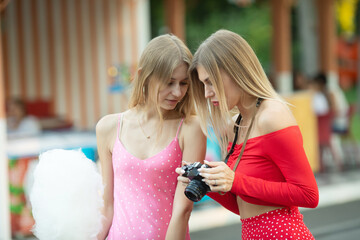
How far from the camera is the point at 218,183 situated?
1.88 m

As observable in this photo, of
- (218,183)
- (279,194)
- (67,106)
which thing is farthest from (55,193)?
(67,106)

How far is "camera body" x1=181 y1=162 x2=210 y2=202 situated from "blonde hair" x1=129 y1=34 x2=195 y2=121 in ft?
1.20

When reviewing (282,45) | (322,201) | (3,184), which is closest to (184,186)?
(3,184)

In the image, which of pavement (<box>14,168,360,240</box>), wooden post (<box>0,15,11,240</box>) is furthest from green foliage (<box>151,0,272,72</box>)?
wooden post (<box>0,15,11,240</box>)

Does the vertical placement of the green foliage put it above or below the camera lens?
above

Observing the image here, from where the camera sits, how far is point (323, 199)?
7.44m

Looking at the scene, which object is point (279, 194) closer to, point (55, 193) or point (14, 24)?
point (55, 193)

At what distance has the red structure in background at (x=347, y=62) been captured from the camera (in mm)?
26641

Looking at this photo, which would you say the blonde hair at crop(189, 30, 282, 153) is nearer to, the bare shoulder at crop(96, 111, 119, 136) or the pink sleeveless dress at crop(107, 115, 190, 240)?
the pink sleeveless dress at crop(107, 115, 190, 240)

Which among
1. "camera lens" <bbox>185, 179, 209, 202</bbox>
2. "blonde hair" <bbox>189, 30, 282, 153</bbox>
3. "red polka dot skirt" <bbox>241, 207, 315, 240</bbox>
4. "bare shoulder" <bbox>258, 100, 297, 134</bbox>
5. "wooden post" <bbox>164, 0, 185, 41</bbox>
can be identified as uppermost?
"wooden post" <bbox>164, 0, 185, 41</bbox>

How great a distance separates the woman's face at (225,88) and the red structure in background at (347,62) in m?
25.8

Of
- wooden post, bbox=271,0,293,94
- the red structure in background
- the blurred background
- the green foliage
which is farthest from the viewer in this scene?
the red structure in background

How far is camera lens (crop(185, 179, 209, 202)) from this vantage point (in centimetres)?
188

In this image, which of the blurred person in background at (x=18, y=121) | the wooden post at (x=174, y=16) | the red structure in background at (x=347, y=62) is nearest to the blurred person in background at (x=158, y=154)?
the blurred person in background at (x=18, y=121)
